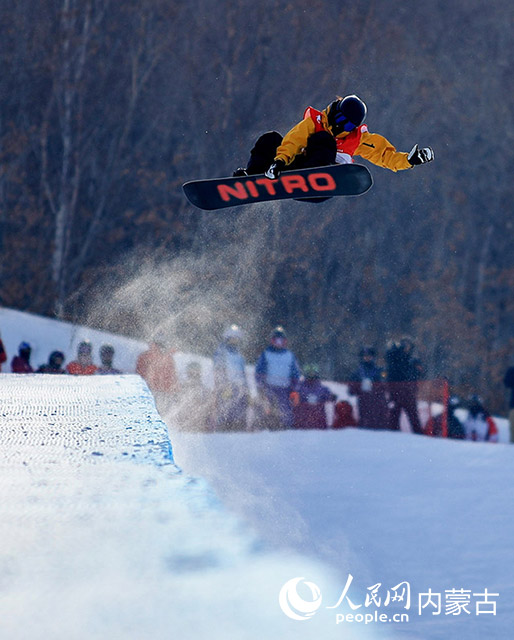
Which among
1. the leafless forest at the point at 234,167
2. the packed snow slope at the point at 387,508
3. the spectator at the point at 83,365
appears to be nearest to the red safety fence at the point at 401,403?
the packed snow slope at the point at 387,508

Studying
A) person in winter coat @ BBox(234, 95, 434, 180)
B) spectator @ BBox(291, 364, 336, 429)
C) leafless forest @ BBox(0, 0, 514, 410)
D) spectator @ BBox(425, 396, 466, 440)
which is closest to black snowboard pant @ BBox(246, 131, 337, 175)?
person in winter coat @ BBox(234, 95, 434, 180)

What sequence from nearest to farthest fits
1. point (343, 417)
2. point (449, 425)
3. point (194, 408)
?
point (194, 408) < point (343, 417) < point (449, 425)

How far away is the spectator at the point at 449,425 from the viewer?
886 centimetres

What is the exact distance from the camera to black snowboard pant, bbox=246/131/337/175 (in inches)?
202

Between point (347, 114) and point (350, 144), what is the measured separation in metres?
0.38

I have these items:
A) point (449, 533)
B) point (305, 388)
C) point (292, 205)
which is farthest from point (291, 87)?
point (449, 533)

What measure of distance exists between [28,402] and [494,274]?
21.9 m

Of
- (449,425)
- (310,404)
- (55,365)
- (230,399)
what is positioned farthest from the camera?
(449,425)

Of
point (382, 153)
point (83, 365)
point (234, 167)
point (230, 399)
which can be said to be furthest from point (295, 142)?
point (234, 167)

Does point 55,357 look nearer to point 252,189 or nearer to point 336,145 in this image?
point 252,189

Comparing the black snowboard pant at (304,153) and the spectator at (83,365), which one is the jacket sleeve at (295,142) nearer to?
the black snowboard pant at (304,153)

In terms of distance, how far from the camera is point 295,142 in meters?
5.17

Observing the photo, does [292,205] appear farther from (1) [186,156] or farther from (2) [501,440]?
(2) [501,440]

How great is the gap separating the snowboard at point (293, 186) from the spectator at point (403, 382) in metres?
3.50
